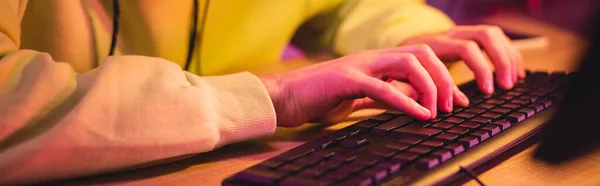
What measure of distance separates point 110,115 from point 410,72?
1.03 ft

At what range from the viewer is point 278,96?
62 cm

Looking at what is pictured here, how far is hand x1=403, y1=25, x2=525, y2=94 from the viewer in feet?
2.55

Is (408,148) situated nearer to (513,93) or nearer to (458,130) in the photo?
(458,130)

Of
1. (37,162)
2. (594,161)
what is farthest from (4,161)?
(594,161)

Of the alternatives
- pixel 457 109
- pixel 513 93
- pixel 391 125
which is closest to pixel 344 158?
pixel 391 125

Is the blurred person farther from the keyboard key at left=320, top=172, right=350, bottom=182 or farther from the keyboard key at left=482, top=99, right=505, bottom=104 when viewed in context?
the keyboard key at left=320, top=172, right=350, bottom=182

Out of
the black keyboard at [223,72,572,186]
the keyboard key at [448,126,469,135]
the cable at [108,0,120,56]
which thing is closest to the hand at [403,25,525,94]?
the black keyboard at [223,72,572,186]

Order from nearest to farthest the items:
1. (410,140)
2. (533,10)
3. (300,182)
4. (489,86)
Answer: (300,182) → (410,140) → (489,86) → (533,10)

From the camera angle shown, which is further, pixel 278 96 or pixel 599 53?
pixel 278 96

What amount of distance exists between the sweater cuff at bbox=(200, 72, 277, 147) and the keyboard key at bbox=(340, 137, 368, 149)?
0.09 meters

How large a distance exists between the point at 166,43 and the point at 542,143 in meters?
0.63

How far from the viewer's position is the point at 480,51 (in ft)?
2.75

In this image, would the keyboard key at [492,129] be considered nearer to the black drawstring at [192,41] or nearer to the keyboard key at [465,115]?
the keyboard key at [465,115]

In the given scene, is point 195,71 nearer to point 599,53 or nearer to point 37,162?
point 37,162
